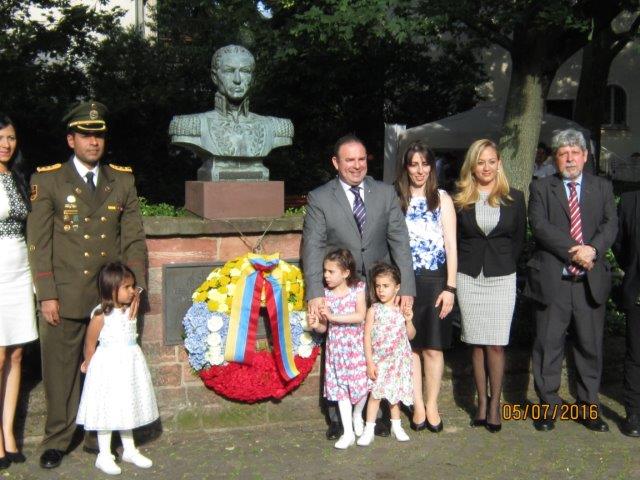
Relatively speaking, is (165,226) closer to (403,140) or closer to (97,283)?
(97,283)

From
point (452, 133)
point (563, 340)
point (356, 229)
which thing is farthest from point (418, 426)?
point (452, 133)

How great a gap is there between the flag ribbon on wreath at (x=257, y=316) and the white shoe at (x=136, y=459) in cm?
85

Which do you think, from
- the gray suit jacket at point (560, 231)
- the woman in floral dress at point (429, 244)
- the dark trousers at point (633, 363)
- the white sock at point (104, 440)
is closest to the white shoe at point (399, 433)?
the woman in floral dress at point (429, 244)

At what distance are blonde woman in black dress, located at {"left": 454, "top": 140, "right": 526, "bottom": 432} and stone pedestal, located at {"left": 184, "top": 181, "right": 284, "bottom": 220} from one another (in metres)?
1.23

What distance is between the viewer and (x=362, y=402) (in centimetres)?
493

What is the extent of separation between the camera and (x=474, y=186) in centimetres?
506

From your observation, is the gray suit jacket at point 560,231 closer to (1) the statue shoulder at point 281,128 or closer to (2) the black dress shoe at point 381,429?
(2) the black dress shoe at point 381,429

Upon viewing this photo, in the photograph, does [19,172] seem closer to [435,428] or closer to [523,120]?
[435,428]

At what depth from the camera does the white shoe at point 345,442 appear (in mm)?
4840

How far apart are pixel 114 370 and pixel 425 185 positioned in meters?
2.15

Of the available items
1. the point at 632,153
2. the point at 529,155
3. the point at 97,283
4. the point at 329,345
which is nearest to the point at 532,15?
the point at 529,155

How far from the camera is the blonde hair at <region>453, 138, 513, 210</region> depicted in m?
4.96

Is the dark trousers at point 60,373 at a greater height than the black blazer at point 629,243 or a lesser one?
lesser
